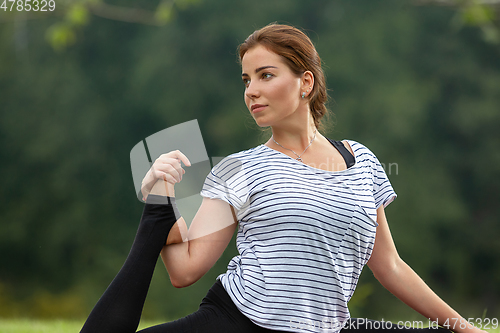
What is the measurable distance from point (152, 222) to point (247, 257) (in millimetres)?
247

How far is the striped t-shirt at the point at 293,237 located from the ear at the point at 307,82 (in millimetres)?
213

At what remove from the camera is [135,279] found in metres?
1.10

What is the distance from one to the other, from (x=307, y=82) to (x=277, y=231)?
457 millimetres

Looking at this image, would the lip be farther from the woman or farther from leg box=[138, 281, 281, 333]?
leg box=[138, 281, 281, 333]

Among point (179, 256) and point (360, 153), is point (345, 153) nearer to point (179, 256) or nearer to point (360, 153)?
point (360, 153)

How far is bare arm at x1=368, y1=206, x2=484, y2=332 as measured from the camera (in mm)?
1318

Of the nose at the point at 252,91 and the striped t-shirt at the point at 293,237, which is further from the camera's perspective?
the nose at the point at 252,91

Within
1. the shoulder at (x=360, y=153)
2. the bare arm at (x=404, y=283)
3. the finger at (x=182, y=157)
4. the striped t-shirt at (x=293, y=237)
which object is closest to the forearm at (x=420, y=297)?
the bare arm at (x=404, y=283)

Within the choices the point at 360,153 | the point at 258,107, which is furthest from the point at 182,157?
the point at 360,153

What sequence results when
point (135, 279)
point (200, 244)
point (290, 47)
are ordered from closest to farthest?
point (135, 279), point (200, 244), point (290, 47)

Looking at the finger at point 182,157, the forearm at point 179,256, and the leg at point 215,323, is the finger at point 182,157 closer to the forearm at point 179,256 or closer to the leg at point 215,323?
the forearm at point 179,256

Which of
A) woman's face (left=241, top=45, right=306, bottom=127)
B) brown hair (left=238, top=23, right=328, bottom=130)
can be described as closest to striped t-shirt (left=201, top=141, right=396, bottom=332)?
woman's face (left=241, top=45, right=306, bottom=127)

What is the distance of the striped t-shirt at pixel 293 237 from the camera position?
1122 mm

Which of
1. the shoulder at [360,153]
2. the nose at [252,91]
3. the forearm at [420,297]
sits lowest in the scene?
the forearm at [420,297]
